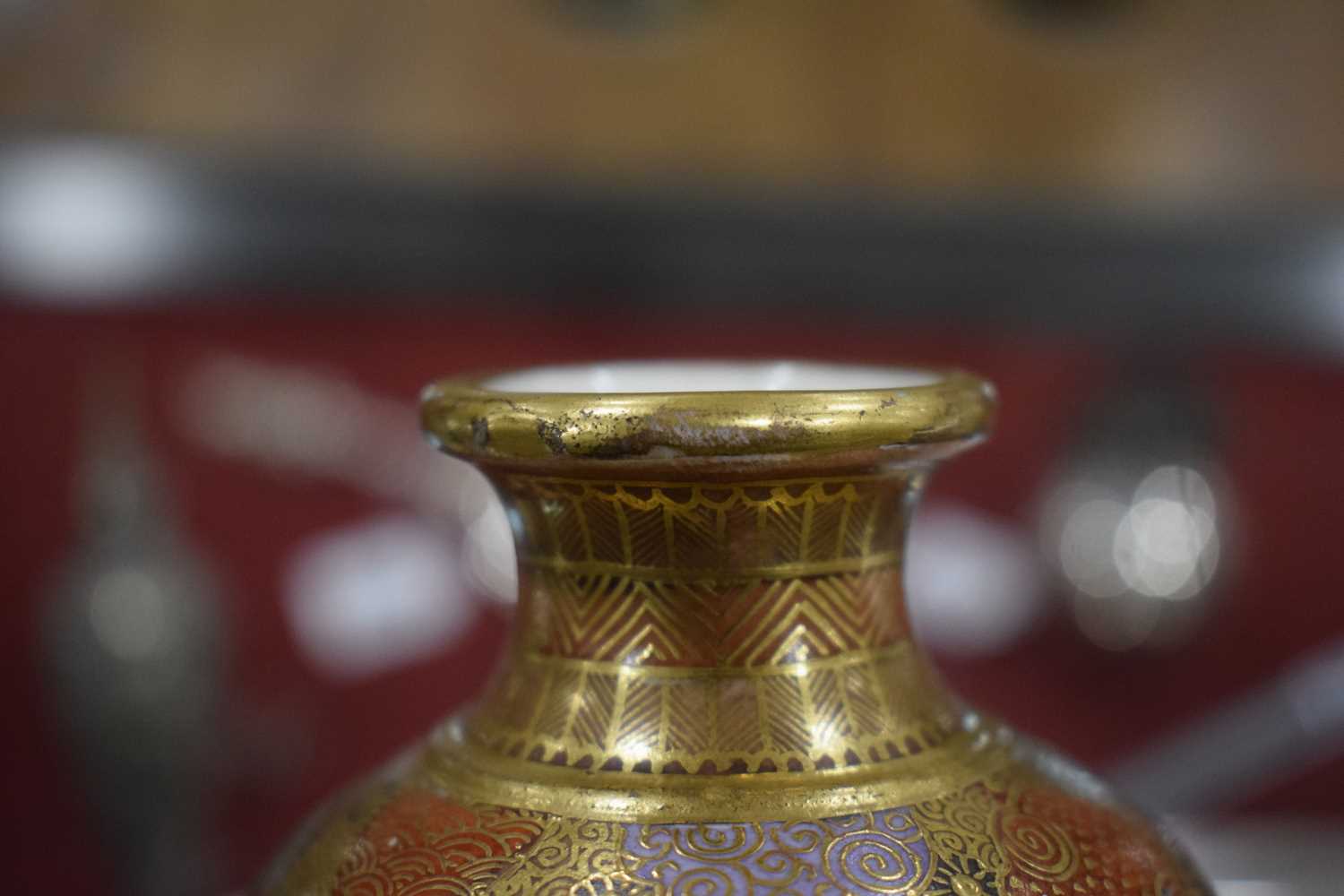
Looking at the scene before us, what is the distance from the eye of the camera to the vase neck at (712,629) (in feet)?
1.79

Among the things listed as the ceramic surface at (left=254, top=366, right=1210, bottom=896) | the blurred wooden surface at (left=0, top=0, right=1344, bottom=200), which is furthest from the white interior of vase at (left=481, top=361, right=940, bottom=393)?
the blurred wooden surface at (left=0, top=0, right=1344, bottom=200)

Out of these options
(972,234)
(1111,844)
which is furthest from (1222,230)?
(1111,844)

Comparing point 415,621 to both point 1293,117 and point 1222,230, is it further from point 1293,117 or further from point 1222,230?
point 1293,117

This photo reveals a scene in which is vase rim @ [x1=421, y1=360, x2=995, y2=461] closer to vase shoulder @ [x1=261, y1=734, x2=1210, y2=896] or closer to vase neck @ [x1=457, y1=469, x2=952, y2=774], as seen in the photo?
vase neck @ [x1=457, y1=469, x2=952, y2=774]

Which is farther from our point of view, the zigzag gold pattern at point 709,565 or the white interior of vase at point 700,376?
the white interior of vase at point 700,376

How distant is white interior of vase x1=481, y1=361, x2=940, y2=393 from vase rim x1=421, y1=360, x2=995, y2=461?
0.11m

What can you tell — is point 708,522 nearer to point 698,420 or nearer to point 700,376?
point 698,420

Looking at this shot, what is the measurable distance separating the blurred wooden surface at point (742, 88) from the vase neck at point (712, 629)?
5.25 ft

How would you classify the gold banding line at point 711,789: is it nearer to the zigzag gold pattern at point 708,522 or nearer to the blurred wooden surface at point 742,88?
the zigzag gold pattern at point 708,522

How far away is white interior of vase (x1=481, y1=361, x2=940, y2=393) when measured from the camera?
704mm

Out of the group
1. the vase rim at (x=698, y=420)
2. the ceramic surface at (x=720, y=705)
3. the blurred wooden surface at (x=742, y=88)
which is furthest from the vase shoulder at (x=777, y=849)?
the blurred wooden surface at (x=742, y=88)

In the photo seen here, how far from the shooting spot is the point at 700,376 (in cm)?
78

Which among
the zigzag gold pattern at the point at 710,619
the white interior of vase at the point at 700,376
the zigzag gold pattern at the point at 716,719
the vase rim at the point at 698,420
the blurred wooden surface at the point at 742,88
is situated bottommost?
the zigzag gold pattern at the point at 716,719

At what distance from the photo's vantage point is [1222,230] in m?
2.37
